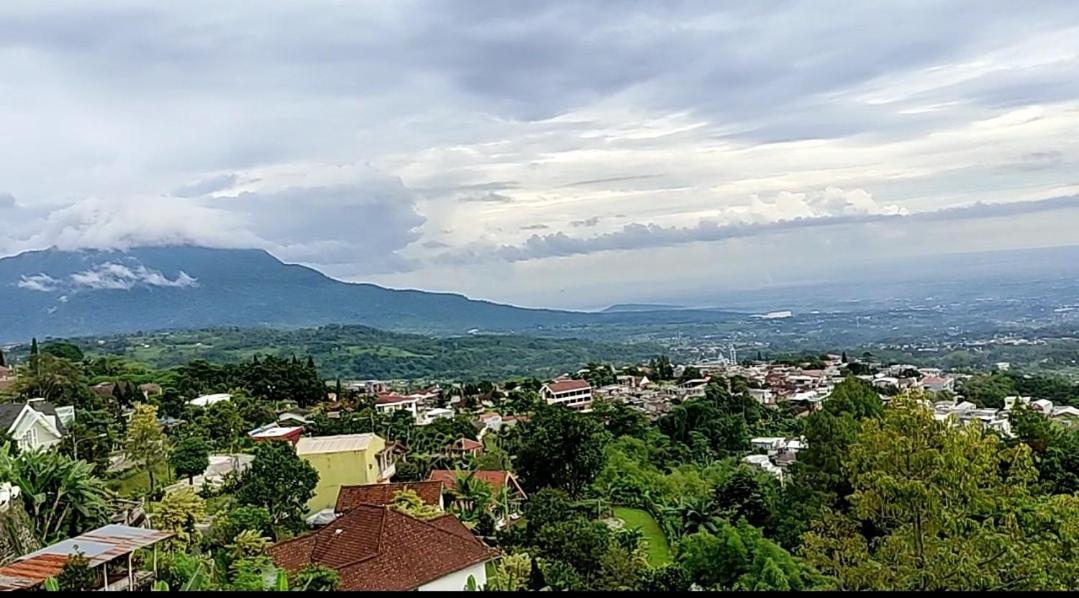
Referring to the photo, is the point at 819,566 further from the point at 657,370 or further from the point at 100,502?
the point at 657,370

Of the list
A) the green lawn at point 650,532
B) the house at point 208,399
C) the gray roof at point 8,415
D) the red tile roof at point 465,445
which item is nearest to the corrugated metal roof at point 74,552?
the green lawn at point 650,532

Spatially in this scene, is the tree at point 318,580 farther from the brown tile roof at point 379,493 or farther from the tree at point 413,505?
the brown tile roof at point 379,493

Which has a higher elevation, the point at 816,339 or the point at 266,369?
the point at 266,369

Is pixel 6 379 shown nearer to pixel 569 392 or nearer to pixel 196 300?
pixel 569 392

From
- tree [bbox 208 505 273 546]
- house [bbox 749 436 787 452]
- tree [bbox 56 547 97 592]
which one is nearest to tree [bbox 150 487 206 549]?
tree [bbox 208 505 273 546]

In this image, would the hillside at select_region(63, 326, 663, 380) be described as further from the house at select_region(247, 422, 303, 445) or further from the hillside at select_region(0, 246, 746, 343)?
the house at select_region(247, 422, 303, 445)

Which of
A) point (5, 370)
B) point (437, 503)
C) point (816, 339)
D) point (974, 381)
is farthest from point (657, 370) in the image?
point (816, 339)
